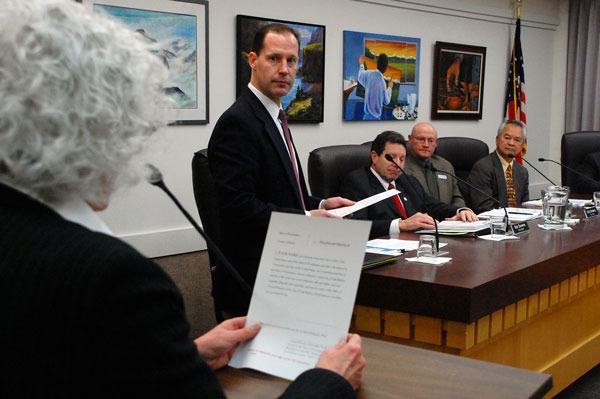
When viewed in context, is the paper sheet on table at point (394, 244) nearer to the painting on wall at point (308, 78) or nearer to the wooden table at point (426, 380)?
the wooden table at point (426, 380)

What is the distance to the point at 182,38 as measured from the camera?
5250 millimetres

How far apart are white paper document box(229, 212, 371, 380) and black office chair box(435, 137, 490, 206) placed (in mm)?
3928

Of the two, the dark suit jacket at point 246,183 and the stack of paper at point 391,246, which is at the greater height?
A: the dark suit jacket at point 246,183

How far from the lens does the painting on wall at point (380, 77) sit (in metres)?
6.46

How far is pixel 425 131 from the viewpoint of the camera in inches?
174

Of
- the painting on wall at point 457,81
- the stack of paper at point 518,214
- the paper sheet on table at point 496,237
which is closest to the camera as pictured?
the paper sheet on table at point 496,237

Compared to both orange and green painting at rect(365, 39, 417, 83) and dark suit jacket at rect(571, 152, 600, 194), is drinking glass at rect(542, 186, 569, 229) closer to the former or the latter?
dark suit jacket at rect(571, 152, 600, 194)

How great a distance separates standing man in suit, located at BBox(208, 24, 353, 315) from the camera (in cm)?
258

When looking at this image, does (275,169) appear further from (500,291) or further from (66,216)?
(66,216)

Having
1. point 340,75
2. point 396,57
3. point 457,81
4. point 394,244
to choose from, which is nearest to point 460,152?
point 340,75

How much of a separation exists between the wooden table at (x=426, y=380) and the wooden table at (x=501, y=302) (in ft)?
3.07

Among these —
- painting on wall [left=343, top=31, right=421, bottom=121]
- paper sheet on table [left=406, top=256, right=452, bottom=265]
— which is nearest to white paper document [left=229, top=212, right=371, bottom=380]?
paper sheet on table [left=406, top=256, right=452, bottom=265]

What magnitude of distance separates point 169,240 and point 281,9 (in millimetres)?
2068

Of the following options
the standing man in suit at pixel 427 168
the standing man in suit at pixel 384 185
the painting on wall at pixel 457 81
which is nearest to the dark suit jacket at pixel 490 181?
the standing man in suit at pixel 427 168
